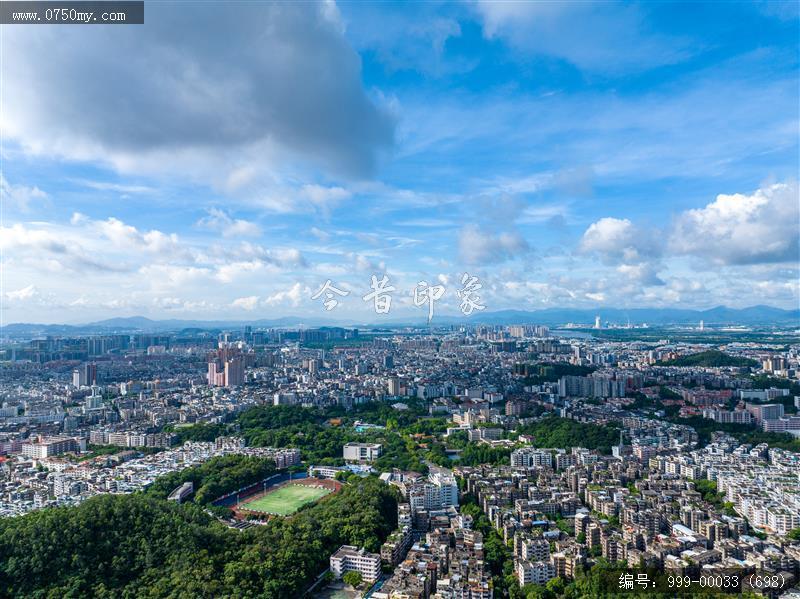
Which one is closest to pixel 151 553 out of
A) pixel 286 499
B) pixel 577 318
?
pixel 286 499

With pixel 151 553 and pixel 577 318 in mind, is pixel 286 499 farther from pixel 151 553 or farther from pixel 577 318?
pixel 577 318

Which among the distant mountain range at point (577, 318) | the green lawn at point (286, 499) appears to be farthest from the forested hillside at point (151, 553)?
the distant mountain range at point (577, 318)

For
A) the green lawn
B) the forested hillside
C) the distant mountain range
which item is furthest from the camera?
the distant mountain range

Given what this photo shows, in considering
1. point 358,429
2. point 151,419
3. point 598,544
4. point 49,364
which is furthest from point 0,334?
point 598,544

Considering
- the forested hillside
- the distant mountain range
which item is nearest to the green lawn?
the forested hillside

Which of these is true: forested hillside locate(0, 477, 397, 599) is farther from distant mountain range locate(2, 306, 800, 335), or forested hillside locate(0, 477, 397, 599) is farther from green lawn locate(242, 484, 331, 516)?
distant mountain range locate(2, 306, 800, 335)

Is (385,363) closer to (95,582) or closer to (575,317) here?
(95,582)

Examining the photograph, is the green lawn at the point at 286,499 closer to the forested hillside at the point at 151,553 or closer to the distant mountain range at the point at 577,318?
the forested hillside at the point at 151,553

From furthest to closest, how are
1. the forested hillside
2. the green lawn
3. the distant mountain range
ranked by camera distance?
the distant mountain range, the green lawn, the forested hillside
